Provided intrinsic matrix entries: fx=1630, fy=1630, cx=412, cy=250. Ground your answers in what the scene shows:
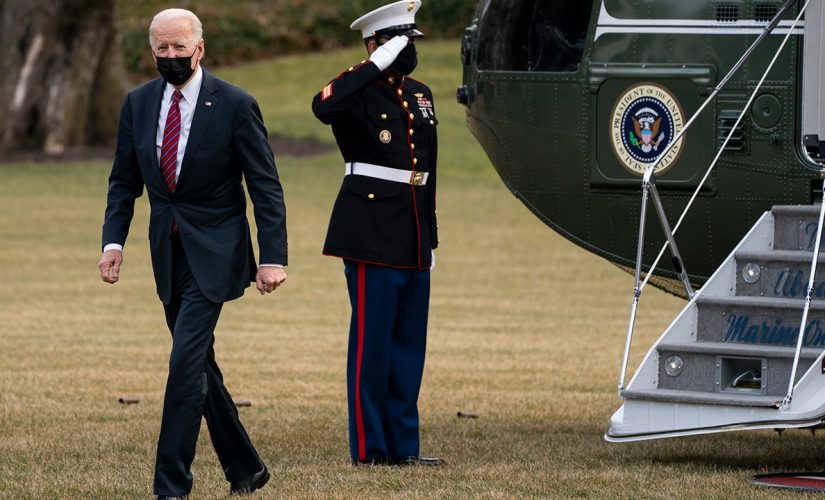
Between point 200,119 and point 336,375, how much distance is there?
17.0 ft

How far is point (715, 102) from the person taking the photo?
7949mm

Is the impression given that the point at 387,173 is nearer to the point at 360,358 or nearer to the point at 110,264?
the point at 360,358

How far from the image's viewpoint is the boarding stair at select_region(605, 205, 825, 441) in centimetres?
673

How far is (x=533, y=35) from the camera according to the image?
8.47m

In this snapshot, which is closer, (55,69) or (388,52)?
(388,52)

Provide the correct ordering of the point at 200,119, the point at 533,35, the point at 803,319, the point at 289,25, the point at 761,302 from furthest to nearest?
the point at 289,25 < the point at 533,35 < the point at 761,302 < the point at 803,319 < the point at 200,119

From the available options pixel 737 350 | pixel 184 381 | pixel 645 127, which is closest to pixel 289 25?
pixel 645 127

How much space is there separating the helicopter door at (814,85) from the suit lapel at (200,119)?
116 inches

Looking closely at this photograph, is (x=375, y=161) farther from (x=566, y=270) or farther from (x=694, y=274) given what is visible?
(x=566, y=270)

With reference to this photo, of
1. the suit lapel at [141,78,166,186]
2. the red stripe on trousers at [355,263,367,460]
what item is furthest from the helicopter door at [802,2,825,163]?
the suit lapel at [141,78,166,186]

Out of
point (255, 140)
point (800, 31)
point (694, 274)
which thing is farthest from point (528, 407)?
point (255, 140)

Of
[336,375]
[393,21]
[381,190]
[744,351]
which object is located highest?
[393,21]

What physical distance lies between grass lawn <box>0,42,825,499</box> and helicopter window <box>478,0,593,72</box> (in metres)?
1.94

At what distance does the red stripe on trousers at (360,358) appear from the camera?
7348 mm
